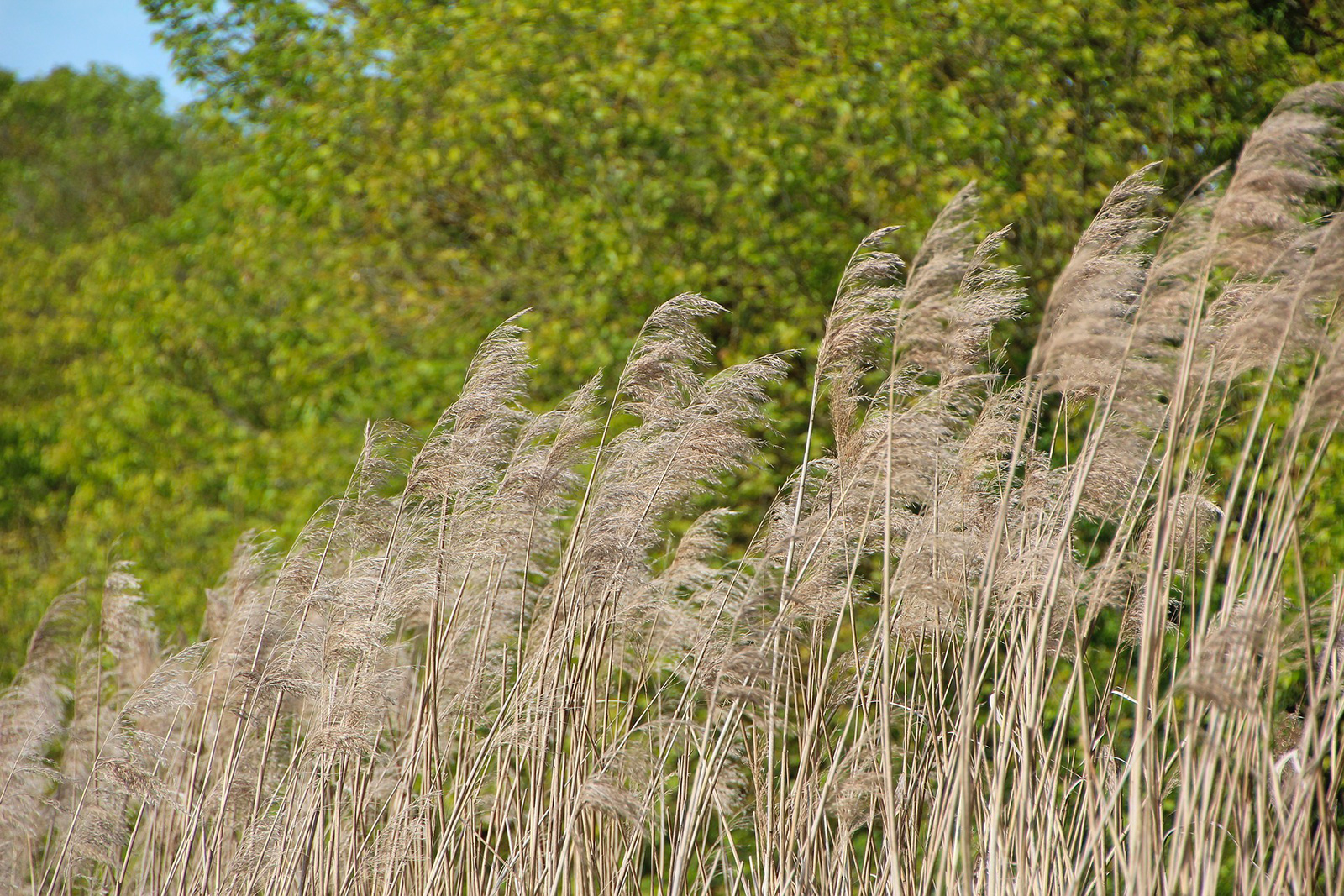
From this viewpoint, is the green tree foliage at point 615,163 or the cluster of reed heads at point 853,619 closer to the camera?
the cluster of reed heads at point 853,619

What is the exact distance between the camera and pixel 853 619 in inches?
102

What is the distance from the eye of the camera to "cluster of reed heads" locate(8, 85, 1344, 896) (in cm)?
187

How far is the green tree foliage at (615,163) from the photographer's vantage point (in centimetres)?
565

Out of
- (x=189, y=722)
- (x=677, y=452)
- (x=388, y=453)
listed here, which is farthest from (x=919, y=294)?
(x=189, y=722)

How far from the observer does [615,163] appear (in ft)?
19.8

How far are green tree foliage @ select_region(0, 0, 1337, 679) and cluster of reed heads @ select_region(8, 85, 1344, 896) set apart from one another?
2.21 metres

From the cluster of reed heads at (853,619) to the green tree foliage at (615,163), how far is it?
2.21 m

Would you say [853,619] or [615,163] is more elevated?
[615,163]

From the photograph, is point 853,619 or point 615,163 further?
point 615,163

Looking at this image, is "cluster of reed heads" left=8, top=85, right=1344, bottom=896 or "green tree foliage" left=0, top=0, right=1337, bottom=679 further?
"green tree foliage" left=0, top=0, right=1337, bottom=679

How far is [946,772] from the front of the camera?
2180 mm

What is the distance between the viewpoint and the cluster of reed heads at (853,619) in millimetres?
1866

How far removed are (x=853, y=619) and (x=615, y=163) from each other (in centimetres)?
400

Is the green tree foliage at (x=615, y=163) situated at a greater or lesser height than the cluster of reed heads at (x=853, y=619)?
greater
